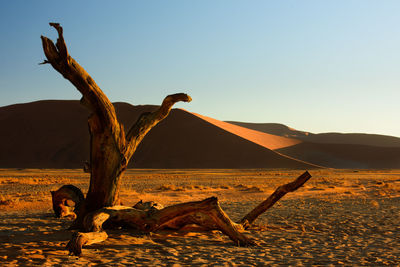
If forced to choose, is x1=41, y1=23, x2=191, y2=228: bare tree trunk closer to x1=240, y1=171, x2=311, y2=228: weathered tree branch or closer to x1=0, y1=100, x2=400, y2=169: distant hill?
x1=240, y1=171, x2=311, y2=228: weathered tree branch

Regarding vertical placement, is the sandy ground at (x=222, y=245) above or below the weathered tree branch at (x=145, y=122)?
below

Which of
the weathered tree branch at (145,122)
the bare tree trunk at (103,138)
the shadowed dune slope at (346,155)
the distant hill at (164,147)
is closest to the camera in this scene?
the bare tree trunk at (103,138)

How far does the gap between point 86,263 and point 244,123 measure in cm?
19420

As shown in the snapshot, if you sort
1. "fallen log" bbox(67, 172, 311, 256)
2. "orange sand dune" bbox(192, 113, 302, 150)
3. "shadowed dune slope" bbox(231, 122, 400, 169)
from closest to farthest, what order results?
"fallen log" bbox(67, 172, 311, 256), "shadowed dune slope" bbox(231, 122, 400, 169), "orange sand dune" bbox(192, 113, 302, 150)

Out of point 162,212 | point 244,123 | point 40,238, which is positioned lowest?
point 40,238

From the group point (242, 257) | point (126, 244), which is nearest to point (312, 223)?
point (242, 257)

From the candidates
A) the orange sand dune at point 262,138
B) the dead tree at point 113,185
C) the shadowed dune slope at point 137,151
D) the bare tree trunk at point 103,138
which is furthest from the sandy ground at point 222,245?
the orange sand dune at point 262,138

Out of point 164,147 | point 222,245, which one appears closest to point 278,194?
point 222,245

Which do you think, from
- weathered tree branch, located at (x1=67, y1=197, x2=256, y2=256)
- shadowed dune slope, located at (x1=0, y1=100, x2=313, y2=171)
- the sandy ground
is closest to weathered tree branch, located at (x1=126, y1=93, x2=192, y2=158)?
weathered tree branch, located at (x1=67, y1=197, x2=256, y2=256)

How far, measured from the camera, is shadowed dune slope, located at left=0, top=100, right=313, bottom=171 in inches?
2790

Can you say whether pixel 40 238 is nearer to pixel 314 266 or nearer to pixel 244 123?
pixel 314 266

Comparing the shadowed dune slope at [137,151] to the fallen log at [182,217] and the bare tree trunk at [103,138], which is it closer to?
the bare tree trunk at [103,138]

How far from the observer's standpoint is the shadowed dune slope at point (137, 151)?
2790 inches

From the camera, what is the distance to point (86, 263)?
5898mm
